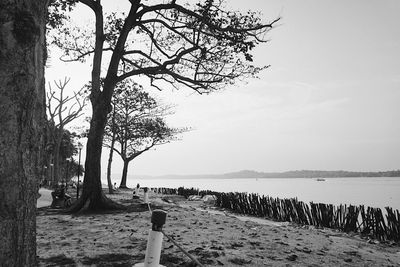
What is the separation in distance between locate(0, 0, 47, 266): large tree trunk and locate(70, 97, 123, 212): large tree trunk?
33.6 ft

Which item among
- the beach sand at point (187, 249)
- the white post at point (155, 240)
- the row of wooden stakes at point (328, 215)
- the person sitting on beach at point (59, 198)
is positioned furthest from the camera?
the person sitting on beach at point (59, 198)

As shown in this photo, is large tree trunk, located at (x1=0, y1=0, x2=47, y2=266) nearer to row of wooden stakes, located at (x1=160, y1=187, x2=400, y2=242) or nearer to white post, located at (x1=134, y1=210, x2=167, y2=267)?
white post, located at (x1=134, y1=210, x2=167, y2=267)

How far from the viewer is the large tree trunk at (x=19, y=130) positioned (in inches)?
84.5

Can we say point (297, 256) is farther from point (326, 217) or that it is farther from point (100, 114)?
point (100, 114)

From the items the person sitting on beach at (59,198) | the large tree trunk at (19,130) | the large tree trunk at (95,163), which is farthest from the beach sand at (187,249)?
the person sitting on beach at (59,198)

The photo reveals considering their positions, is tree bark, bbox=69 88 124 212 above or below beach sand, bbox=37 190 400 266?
above

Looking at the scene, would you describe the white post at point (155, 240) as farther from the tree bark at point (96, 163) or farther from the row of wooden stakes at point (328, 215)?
the row of wooden stakes at point (328, 215)

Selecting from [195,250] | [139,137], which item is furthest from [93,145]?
[139,137]

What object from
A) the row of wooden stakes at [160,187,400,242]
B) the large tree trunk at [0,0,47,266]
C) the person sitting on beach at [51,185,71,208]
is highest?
the large tree trunk at [0,0,47,266]

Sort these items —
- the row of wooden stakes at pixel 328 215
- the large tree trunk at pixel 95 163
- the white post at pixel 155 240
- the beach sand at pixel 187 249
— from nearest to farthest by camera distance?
the white post at pixel 155 240 → the beach sand at pixel 187 249 → the row of wooden stakes at pixel 328 215 → the large tree trunk at pixel 95 163

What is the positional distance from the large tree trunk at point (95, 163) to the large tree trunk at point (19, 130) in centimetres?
1025

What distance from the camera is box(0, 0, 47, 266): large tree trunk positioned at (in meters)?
2.15

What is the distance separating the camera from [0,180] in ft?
6.95

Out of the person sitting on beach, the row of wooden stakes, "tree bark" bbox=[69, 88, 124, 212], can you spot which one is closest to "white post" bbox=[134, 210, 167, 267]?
"tree bark" bbox=[69, 88, 124, 212]
